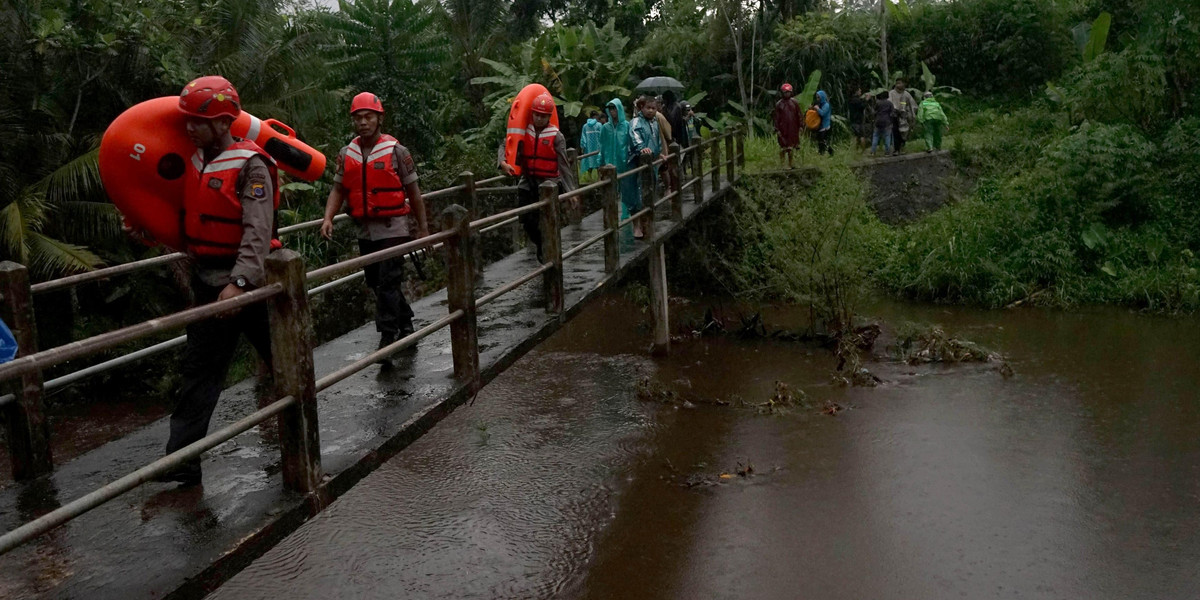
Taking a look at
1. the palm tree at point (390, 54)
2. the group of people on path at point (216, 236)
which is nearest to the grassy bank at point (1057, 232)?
the palm tree at point (390, 54)

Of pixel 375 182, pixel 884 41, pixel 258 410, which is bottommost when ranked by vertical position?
pixel 258 410

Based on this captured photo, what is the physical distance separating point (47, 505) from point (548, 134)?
5.04 meters

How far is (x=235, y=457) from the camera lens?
14.1 feet

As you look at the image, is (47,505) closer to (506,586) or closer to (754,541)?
(506,586)

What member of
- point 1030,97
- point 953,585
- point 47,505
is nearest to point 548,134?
point 953,585

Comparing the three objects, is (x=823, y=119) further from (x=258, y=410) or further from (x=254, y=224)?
(x=254, y=224)

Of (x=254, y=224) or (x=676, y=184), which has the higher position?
(x=254, y=224)

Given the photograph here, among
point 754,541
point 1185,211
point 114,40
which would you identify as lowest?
point 754,541

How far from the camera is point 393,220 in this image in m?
5.87

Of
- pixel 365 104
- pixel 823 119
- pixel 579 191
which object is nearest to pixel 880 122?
pixel 823 119

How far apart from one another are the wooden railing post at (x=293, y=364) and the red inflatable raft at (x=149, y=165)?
62 centimetres

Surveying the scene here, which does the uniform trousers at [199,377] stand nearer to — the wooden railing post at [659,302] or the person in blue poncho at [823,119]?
the wooden railing post at [659,302]

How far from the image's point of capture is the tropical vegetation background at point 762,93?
41.4 feet

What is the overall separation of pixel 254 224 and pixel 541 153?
447cm
